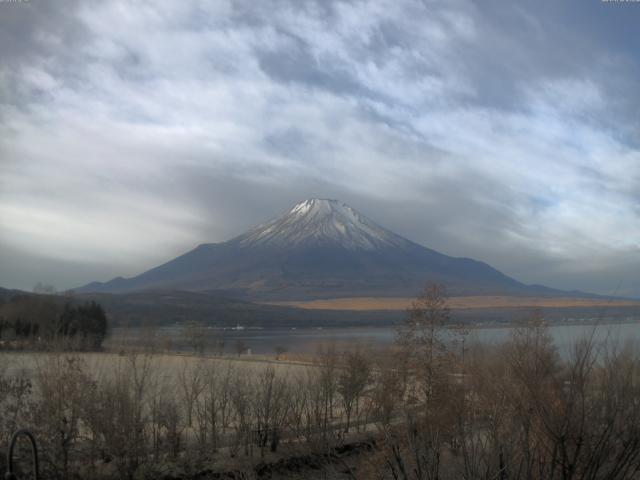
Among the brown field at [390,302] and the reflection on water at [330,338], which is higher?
the brown field at [390,302]

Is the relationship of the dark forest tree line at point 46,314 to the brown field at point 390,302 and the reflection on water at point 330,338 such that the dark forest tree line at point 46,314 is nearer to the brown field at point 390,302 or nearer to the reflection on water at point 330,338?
the reflection on water at point 330,338

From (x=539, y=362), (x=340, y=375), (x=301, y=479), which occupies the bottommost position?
(x=301, y=479)

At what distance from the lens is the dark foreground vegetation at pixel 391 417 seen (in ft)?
20.1

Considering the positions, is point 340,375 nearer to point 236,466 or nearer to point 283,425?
point 283,425

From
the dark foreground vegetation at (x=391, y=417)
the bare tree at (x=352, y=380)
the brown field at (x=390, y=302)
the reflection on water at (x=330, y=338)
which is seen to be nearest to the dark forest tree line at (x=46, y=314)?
the reflection on water at (x=330, y=338)

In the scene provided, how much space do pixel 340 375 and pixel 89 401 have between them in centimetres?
916

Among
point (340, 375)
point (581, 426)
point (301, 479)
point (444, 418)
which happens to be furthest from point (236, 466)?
point (581, 426)

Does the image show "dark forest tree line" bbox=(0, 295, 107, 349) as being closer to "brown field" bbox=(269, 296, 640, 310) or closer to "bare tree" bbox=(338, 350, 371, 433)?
"bare tree" bbox=(338, 350, 371, 433)

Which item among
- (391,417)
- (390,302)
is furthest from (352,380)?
(390,302)

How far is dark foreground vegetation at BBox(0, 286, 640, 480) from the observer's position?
6113 millimetres

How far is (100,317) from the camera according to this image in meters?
59.2

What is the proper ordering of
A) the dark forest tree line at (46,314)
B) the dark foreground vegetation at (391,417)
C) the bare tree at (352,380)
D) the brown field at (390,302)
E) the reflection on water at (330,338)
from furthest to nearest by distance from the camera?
1. the brown field at (390,302)
2. the dark forest tree line at (46,314)
3. the bare tree at (352,380)
4. the reflection on water at (330,338)
5. the dark foreground vegetation at (391,417)

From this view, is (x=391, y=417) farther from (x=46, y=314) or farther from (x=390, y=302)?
(x=390, y=302)

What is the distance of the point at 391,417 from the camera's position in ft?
52.5
